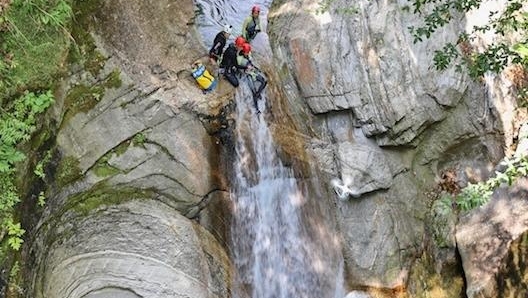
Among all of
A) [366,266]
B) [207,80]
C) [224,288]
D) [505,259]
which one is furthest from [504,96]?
[224,288]

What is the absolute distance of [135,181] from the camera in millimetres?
8914

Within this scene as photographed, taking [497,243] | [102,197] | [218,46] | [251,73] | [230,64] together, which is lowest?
[497,243]

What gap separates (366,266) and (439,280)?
1.54 m

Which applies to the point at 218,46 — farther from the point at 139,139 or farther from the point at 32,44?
the point at 32,44

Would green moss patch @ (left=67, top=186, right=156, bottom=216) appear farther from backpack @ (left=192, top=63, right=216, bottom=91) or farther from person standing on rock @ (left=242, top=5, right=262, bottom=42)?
person standing on rock @ (left=242, top=5, right=262, bottom=42)

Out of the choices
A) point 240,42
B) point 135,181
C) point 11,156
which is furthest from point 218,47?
point 11,156

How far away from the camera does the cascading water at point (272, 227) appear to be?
10109 mm

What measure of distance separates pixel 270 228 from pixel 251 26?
4.88 metres

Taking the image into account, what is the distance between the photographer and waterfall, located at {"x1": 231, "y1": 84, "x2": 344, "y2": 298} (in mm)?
10109

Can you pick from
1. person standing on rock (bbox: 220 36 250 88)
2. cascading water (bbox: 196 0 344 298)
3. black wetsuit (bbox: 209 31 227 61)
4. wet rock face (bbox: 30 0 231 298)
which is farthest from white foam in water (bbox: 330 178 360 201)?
black wetsuit (bbox: 209 31 227 61)

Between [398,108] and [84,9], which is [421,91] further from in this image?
[84,9]

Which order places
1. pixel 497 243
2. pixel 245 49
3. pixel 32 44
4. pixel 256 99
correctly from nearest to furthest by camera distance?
pixel 32 44 < pixel 497 243 < pixel 256 99 < pixel 245 49

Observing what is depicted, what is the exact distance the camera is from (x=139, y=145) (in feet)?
30.0

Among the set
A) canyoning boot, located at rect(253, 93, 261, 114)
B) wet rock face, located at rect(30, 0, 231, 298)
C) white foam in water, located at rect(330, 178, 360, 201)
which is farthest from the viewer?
canyoning boot, located at rect(253, 93, 261, 114)
